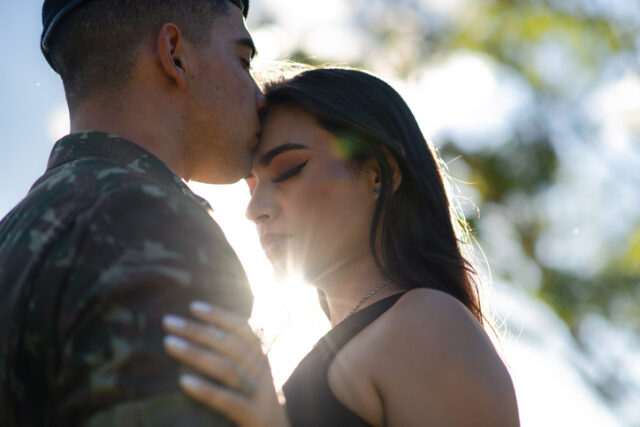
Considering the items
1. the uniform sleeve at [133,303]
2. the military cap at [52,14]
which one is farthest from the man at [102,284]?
the military cap at [52,14]

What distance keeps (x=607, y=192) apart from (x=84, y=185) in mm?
13216

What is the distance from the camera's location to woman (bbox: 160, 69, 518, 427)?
8.13ft

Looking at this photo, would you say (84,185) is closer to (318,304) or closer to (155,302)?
(155,302)

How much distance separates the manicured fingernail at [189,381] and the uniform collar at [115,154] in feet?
2.07

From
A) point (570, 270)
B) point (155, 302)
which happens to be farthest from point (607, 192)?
point (155, 302)

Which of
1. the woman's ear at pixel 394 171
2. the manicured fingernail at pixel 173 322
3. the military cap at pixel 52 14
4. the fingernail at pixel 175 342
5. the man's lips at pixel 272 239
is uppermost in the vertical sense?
the military cap at pixel 52 14

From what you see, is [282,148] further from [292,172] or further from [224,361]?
[224,361]

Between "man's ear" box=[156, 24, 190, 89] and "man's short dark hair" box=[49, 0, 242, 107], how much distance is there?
59 millimetres

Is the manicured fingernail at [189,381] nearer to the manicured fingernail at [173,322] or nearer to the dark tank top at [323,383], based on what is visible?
the manicured fingernail at [173,322]

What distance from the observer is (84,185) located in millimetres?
1848

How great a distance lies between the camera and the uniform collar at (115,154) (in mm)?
2098

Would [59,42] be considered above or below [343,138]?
above

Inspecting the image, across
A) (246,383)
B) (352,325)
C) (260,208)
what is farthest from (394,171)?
(246,383)

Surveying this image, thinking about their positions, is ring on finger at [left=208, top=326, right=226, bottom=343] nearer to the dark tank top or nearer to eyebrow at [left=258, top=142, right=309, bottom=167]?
the dark tank top
